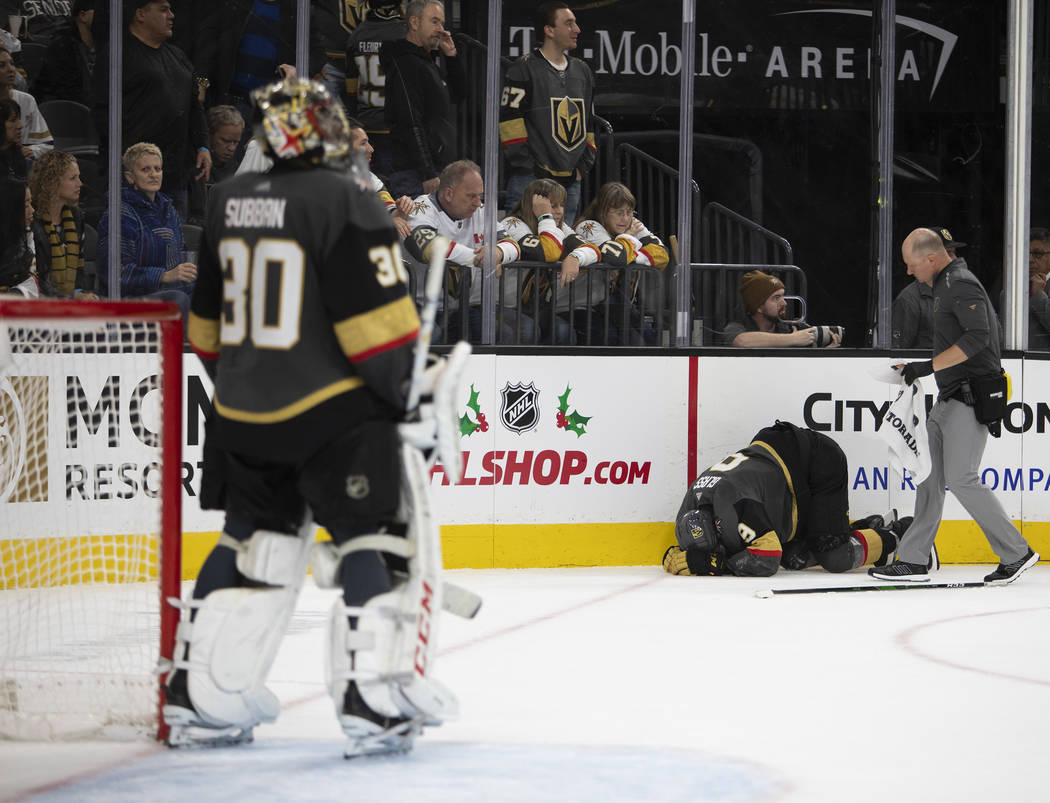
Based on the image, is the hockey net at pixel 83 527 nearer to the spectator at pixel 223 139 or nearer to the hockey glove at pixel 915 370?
the spectator at pixel 223 139

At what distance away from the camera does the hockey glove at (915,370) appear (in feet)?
19.4

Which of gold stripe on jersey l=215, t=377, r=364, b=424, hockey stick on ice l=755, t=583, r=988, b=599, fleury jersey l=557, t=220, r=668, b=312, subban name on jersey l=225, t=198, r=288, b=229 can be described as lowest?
hockey stick on ice l=755, t=583, r=988, b=599

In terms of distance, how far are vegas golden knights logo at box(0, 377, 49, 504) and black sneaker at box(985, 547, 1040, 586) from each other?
3.54 meters

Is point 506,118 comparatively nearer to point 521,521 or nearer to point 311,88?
point 521,521

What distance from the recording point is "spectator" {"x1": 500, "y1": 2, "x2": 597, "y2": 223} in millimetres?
6664

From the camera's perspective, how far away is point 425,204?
257 inches

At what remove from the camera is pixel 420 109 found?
6613 millimetres

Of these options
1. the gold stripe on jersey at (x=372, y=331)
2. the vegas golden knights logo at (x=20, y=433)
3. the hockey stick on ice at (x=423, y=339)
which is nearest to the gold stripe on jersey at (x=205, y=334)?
the gold stripe on jersey at (x=372, y=331)

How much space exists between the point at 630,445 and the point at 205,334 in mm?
3565

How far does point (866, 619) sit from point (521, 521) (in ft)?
5.70

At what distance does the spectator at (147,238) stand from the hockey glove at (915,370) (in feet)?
9.21

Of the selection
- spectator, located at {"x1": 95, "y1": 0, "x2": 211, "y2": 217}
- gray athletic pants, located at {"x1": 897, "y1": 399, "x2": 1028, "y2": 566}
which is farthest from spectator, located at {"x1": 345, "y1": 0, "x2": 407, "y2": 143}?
gray athletic pants, located at {"x1": 897, "y1": 399, "x2": 1028, "y2": 566}

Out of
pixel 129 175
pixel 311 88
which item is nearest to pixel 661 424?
pixel 129 175

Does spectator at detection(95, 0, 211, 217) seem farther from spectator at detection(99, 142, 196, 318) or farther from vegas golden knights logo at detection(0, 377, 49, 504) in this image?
vegas golden knights logo at detection(0, 377, 49, 504)
